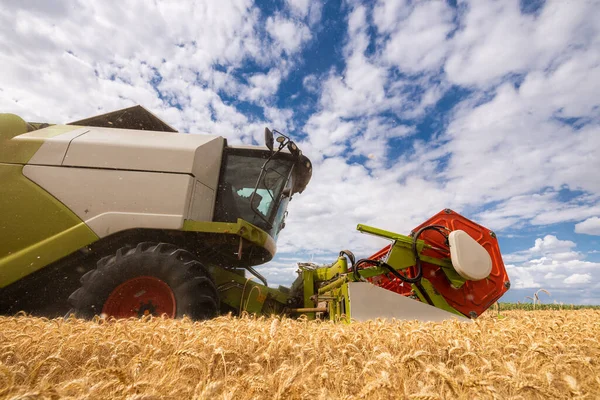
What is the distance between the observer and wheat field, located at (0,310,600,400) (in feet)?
4.73

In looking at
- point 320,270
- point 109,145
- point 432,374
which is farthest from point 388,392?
point 109,145

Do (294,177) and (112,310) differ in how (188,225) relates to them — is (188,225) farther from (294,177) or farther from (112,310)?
(294,177)

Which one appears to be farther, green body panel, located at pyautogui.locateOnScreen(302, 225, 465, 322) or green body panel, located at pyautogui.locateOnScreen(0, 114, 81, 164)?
green body panel, located at pyautogui.locateOnScreen(0, 114, 81, 164)

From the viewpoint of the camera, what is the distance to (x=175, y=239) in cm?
449

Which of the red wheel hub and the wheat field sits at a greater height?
the red wheel hub

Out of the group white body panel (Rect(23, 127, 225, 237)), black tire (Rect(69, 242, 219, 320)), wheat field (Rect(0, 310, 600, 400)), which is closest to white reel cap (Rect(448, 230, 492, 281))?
wheat field (Rect(0, 310, 600, 400))

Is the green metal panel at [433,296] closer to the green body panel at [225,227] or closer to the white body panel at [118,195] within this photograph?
the green body panel at [225,227]

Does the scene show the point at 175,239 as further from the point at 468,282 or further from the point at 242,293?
the point at 468,282

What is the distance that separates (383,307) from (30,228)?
14.6 ft

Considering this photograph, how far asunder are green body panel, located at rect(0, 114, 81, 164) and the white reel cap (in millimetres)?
5656

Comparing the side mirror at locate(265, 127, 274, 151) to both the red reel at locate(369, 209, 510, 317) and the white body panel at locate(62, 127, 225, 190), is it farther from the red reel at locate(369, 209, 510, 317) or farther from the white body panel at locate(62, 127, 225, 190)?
the red reel at locate(369, 209, 510, 317)

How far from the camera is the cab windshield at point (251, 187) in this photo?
15.8 ft

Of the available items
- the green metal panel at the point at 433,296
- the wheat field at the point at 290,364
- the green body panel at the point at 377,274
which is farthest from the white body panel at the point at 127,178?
the green metal panel at the point at 433,296

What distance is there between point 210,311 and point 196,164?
190cm
